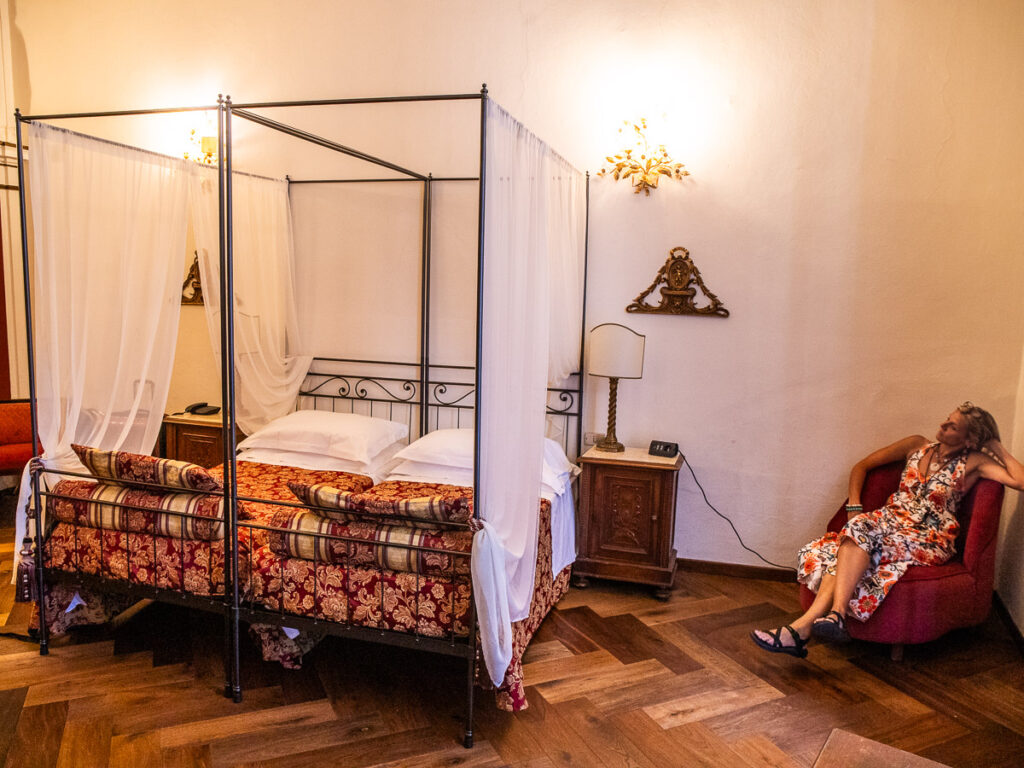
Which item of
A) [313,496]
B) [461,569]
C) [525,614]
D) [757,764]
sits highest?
[313,496]

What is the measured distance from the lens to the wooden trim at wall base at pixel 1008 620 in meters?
3.60

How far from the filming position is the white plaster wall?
156 inches

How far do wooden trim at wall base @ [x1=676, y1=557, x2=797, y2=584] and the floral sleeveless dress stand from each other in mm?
724

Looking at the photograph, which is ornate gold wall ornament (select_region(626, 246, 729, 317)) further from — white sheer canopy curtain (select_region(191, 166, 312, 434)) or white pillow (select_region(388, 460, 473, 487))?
white sheer canopy curtain (select_region(191, 166, 312, 434))

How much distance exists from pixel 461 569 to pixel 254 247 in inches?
101

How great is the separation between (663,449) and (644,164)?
1.60m

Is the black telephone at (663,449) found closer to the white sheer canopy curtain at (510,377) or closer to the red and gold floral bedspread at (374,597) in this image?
the white sheer canopy curtain at (510,377)

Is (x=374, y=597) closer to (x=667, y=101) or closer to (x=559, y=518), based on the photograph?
(x=559, y=518)

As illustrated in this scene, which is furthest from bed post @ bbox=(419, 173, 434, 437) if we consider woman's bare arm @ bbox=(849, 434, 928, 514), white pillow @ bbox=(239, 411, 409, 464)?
woman's bare arm @ bbox=(849, 434, 928, 514)

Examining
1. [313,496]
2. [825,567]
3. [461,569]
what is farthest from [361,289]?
[825,567]

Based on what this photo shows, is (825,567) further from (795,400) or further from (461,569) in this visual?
(461,569)

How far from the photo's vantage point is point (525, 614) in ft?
10.0

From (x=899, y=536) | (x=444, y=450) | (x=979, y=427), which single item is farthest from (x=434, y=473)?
(x=979, y=427)

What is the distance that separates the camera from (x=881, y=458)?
3947 millimetres
